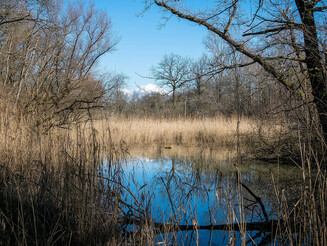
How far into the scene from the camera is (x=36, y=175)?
7.91 ft

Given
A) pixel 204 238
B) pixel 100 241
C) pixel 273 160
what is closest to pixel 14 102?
pixel 100 241

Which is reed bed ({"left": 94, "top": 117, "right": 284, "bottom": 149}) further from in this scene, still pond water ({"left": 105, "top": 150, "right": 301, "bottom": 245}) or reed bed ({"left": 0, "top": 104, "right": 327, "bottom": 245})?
reed bed ({"left": 0, "top": 104, "right": 327, "bottom": 245})

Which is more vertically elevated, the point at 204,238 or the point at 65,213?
the point at 65,213

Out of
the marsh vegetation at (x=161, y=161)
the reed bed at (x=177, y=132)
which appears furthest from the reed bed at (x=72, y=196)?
the reed bed at (x=177, y=132)

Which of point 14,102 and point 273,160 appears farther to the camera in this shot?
point 273,160

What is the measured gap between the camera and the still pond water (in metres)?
1.90

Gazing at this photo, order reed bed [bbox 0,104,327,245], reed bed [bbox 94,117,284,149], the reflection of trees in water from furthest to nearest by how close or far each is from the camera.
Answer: reed bed [bbox 94,117,284,149]
the reflection of trees in water
reed bed [bbox 0,104,327,245]

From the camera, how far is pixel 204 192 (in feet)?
10.3

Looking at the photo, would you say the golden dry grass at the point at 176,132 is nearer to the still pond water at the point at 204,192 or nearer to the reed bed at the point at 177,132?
the reed bed at the point at 177,132

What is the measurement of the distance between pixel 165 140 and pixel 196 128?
1249 millimetres

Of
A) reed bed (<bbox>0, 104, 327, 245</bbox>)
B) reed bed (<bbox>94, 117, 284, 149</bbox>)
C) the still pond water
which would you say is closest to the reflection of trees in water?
the still pond water

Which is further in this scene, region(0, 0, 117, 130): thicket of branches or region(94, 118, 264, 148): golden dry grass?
region(94, 118, 264, 148): golden dry grass

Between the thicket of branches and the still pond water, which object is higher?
the thicket of branches

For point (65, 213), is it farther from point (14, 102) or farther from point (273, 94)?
point (273, 94)
